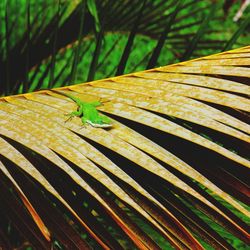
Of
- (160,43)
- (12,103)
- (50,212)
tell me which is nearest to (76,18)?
(160,43)

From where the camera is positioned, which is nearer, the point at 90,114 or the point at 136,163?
the point at 136,163

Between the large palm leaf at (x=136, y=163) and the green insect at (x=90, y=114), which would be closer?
the large palm leaf at (x=136, y=163)

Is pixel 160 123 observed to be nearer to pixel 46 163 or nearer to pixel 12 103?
pixel 46 163

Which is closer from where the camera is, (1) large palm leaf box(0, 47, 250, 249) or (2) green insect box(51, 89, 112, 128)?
(1) large palm leaf box(0, 47, 250, 249)
